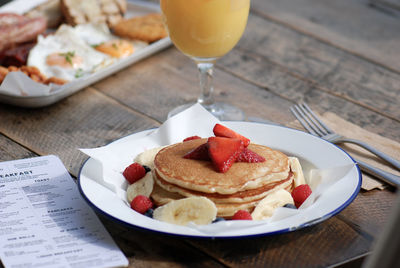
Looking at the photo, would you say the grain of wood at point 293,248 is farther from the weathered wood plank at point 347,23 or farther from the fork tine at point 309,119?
the weathered wood plank at point 347,23

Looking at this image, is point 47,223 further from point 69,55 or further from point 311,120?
point 69,55

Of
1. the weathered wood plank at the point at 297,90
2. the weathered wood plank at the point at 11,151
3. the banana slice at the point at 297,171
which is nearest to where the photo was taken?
the banana slice at the point at 297,171

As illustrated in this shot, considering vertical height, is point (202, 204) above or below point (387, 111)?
above

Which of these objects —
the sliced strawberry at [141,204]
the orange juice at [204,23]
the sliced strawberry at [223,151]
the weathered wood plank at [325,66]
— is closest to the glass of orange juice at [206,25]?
the orange juice at [204,23]

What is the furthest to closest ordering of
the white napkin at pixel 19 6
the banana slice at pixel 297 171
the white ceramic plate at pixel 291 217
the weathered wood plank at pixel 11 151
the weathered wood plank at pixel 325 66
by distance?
the white napkin at pixel 19 6, the weathered wood plank at pixel 325 66, the weathered wood plank at pixel 11 151, the banana slice at pixel 297 171, the white ceramic plate at pixel 291 217

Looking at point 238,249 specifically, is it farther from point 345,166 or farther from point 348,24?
point 348,24

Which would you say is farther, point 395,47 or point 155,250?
point 395,47

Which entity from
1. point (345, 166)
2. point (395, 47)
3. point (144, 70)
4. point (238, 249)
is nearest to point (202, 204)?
point (238, 249)
